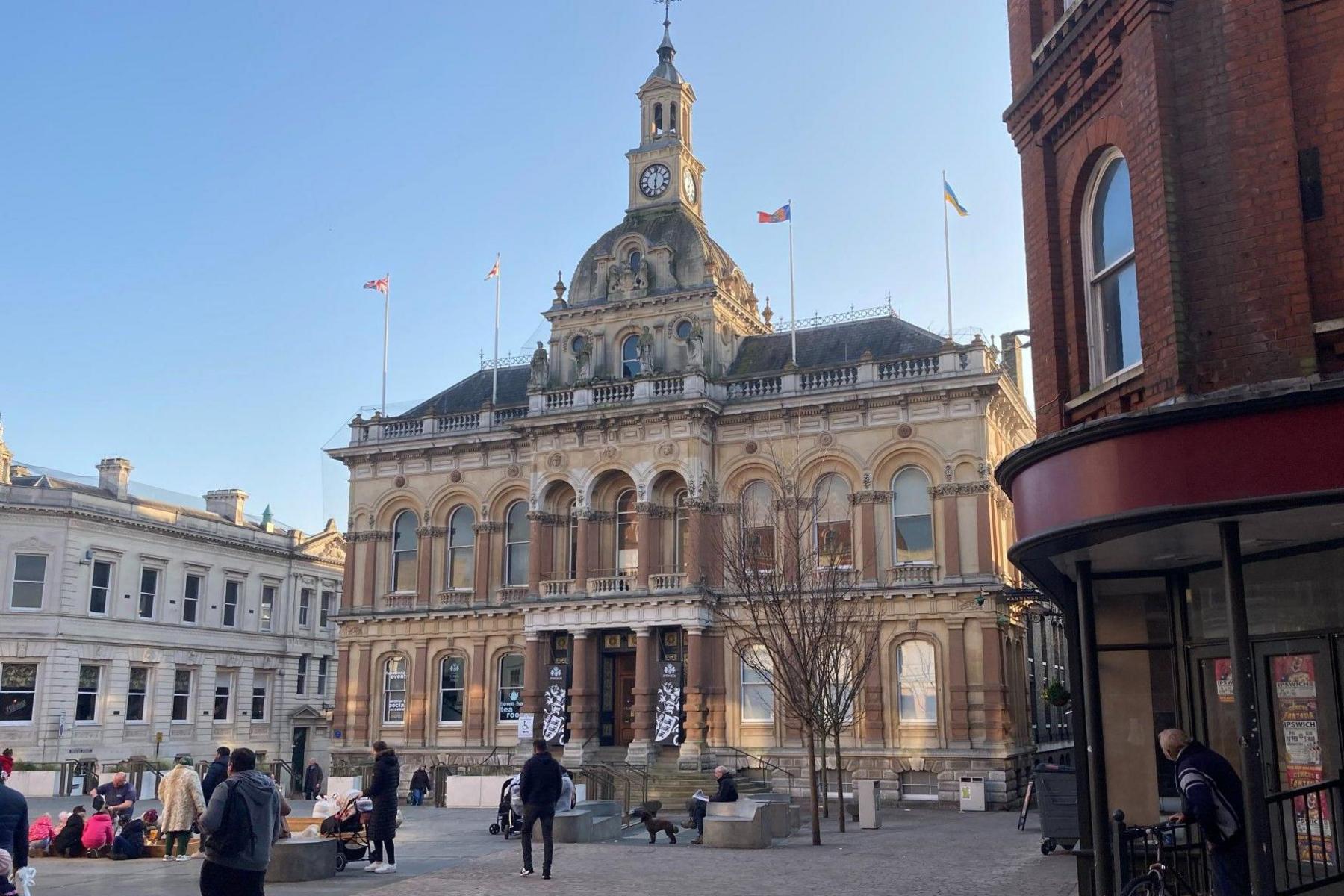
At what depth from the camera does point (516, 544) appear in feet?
136

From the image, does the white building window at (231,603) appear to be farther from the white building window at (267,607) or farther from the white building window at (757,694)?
the white building window at (757,694)

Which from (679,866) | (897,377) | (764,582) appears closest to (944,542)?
(897,377)

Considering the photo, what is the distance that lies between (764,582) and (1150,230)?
1880cm

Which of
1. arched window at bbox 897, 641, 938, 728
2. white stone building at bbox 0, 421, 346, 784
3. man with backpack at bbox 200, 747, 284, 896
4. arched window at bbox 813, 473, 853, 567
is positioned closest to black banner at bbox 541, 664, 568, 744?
arched window at bbox 813, 473, 853, 567

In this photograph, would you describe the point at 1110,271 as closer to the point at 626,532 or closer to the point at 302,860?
the point at 302,860

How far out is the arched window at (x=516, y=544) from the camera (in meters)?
41.3

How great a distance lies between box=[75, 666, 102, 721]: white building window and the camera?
45.3 metres

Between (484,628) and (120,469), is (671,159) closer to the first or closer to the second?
(484,628)

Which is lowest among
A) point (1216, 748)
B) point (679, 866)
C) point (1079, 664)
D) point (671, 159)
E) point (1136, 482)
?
point (679, 866)

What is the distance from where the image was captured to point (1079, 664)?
1255cm

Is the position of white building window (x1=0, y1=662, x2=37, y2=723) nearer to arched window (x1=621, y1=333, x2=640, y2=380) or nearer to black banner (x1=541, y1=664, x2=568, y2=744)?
black banner (x1=541, y1=664, x2=568, y2=744)

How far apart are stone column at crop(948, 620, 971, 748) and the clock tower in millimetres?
17880

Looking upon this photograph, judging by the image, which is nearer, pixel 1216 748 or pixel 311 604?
pixel 1216 748

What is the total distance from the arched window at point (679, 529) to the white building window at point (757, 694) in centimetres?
365
